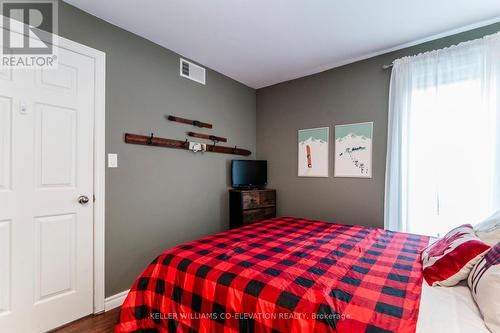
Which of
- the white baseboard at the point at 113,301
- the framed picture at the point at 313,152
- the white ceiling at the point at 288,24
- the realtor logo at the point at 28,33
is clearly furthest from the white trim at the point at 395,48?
the white baseboard at the point at 113,301

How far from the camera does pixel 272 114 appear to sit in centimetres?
379

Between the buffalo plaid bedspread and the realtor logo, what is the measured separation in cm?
176

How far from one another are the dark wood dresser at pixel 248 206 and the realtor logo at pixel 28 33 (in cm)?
229

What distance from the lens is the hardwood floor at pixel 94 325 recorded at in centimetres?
188

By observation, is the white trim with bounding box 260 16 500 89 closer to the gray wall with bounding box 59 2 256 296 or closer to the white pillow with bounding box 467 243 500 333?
the gray wall with bounding box 59 2 256 296

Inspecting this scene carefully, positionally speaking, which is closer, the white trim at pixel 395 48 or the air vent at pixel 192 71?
the white trim at pixel 395 48

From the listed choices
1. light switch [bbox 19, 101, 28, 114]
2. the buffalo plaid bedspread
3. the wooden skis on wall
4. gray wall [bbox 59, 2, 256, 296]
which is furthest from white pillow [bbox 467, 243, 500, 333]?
light switch [bbox 19, 101, 28, 114]

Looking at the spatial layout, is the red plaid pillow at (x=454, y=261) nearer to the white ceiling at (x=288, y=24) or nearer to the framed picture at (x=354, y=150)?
the framed picture at (x=354, y=150)

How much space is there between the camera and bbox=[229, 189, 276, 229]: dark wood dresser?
10.4 feet

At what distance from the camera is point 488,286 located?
96cm

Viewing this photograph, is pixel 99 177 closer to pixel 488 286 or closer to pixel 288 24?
pixel 288 24

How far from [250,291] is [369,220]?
224cm

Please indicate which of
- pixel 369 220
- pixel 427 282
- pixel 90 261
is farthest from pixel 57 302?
pixel 369 220

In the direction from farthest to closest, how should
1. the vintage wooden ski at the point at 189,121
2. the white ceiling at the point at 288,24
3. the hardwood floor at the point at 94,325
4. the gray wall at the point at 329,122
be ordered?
the gray wall at the point at 329,122 → the vintage wooden ski at the point at 189,121 → the white ceiling at the point at 288,24 → the hardwood floor at the point at 94,325
